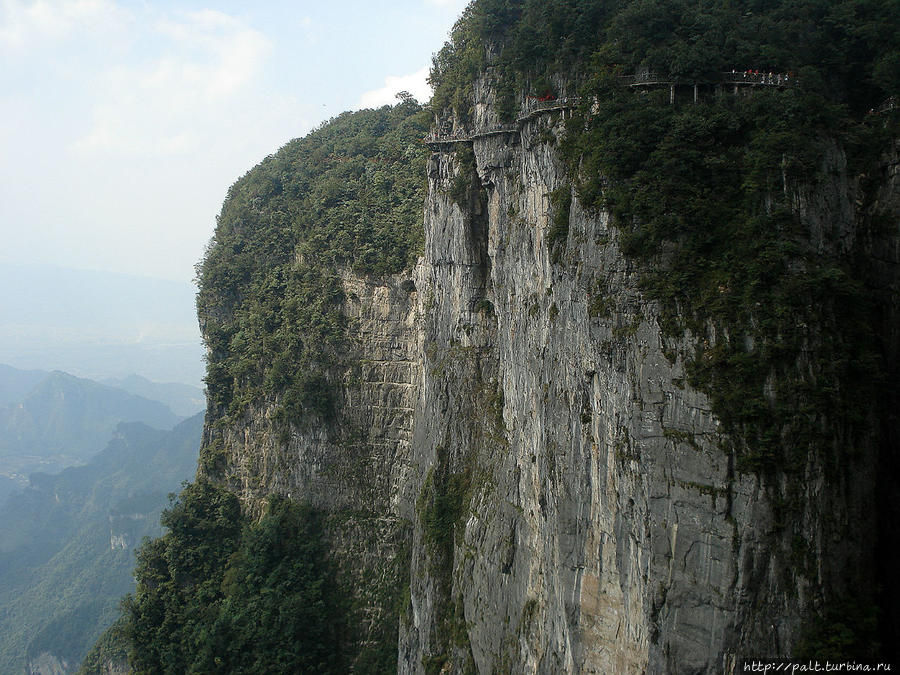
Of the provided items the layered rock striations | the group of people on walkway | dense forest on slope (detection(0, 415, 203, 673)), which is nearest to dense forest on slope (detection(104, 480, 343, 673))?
the layered rock striations

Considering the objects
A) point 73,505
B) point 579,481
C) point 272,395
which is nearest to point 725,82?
point 579,481

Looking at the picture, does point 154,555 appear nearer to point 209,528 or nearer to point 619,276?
point 209,528

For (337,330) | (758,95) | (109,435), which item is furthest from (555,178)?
(109,435)

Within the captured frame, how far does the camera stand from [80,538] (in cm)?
8475

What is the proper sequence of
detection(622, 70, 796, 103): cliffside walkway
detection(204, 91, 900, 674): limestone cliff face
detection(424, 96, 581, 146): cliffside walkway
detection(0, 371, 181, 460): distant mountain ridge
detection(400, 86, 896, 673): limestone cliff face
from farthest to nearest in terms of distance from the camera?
detection(0, 371, 181, 460): distant mountain ridge → detection(424, 96, 581, 146): cliffside walkway → detection(622, 70, 796, 103): cliffside walkway → detection(204, 91, 900, 674): limestone cliff face → detection(400, 86, 896, 673): limestone cliff face

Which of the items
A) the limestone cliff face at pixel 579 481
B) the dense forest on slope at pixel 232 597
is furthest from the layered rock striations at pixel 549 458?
the dense forest on slope at pixel 232 597

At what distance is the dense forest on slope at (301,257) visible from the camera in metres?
34.8

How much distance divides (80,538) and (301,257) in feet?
255

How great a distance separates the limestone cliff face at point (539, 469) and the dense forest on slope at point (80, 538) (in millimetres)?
52431

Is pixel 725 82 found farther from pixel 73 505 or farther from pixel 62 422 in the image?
pixel 62 422

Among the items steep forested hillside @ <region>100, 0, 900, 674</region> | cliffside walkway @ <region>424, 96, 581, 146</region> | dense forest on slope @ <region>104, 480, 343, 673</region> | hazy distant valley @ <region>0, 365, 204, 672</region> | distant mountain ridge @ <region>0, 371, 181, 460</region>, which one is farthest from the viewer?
distant mountain ridge @ <region>0, 371, 181, 460</region>

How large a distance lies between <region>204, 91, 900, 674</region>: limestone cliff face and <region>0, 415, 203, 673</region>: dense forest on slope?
172ft

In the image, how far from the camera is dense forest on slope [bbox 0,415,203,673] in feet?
220

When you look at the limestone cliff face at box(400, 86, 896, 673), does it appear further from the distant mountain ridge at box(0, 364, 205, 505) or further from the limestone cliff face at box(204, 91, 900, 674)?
the distant mountain ridge at box(0, 364, 205, 505)
